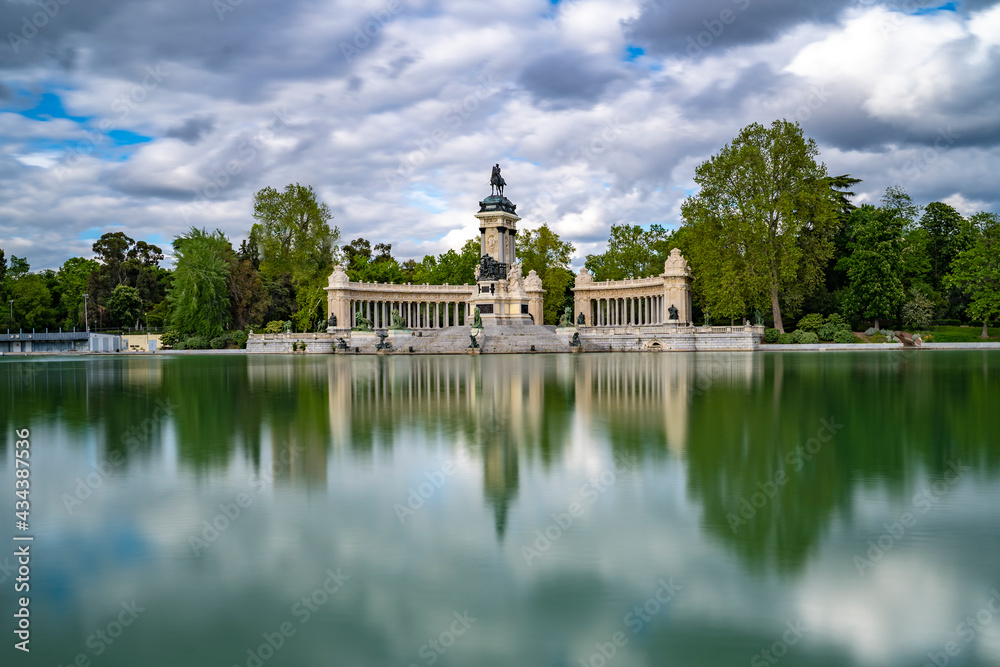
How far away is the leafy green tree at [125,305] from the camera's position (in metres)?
87.9

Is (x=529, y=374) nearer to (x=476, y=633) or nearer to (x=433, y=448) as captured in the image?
(x=433, y=448)

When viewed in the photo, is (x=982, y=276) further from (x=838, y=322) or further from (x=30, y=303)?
(x=30, y=303)

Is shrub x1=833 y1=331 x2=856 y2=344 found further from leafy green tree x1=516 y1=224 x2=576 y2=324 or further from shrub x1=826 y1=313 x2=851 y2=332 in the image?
leafy green tree x1=516 y1=224 x2=576 y2=324

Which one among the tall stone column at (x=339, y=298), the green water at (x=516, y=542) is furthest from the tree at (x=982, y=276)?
the tall stone column at (x=339, y=298)

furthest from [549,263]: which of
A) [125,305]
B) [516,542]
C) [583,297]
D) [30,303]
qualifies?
[516,542]

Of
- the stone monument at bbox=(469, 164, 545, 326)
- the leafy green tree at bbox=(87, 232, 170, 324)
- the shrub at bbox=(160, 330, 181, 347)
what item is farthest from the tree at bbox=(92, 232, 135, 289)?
the stone monument at bbox=(469, 164, 545, 326)

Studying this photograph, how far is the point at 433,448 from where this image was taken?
38.3 feet

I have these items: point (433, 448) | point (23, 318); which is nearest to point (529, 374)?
point (433, 448)

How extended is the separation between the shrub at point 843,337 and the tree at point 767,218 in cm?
437

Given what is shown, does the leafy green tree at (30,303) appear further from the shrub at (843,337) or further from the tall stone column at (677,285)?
the shrub at (843,337)

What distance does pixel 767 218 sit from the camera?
187 ft

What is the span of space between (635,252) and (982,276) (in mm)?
31163

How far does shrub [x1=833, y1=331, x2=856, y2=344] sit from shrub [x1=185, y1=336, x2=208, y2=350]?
5449 cm

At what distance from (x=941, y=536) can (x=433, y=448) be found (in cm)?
693
